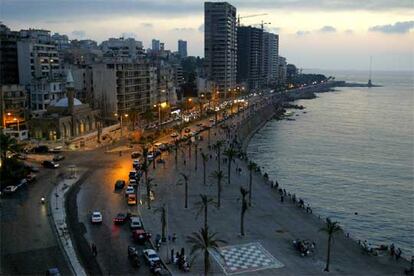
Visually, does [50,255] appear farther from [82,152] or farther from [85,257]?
[82,152]

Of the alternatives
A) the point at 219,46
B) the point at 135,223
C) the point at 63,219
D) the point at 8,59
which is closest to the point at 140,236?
the point at 135,223

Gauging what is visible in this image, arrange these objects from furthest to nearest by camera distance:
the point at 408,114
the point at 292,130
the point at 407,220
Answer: the point at 408,114 < the point at 292,130 < the point at 407,220

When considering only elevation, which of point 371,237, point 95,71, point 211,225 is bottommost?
point 371,237

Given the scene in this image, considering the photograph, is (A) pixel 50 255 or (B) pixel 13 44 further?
(B) pixel 13 44

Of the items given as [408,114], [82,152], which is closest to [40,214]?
[82,152]

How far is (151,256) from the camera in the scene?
29562 mm

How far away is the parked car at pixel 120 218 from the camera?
36.3m

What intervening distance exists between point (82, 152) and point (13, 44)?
38.1 metres

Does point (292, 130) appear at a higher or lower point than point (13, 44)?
lower

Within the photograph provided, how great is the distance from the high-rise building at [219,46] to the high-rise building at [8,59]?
282ft

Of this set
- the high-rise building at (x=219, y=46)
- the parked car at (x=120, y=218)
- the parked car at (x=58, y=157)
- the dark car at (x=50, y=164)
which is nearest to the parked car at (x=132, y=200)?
the parked car at (x=120, y=218)

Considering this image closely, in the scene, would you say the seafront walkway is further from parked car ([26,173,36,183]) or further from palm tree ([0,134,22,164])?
palm tree ([0,134,22,164])

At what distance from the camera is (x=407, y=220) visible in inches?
1955

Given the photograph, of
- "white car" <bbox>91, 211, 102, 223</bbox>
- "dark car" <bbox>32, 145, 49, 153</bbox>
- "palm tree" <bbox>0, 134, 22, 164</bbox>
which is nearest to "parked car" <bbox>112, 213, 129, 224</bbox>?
"white car" <bbox>91, 211, 102, 223</bbox>
